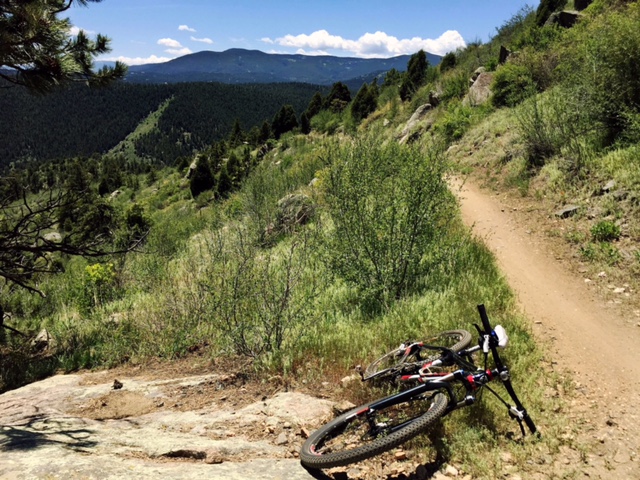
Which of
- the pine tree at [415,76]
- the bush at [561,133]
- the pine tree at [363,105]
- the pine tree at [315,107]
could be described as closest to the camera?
the bush at [561,133]

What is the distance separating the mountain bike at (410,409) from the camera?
3.00 metres

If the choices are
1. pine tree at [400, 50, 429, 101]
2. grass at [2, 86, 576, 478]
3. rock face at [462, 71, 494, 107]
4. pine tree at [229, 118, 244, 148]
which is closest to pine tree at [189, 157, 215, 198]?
pine tree at [229, 118, 244, 148]

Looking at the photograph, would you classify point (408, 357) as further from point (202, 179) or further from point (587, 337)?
point (202, 179)

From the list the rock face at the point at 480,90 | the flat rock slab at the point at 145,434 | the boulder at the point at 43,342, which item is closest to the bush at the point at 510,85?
the rock face at the point at 480,90

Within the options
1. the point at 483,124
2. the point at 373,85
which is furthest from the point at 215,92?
the point at 483,124

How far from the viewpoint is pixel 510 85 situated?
14172mm

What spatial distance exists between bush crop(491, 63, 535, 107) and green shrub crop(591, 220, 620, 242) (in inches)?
297

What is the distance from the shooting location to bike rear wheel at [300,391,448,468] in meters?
2.96

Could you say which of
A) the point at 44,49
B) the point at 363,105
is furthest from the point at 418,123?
the point at 44,49

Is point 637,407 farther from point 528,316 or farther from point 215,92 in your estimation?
point 215,92

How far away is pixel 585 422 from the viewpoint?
3945 mm

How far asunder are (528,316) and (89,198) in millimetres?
7007

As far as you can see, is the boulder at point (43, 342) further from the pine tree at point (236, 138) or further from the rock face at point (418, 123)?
the pine tree at point (236, 138)

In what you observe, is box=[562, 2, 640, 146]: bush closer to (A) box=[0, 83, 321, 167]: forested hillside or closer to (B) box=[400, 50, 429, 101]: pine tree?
(B) box=[400, 50, 429, 101]: pine tree
